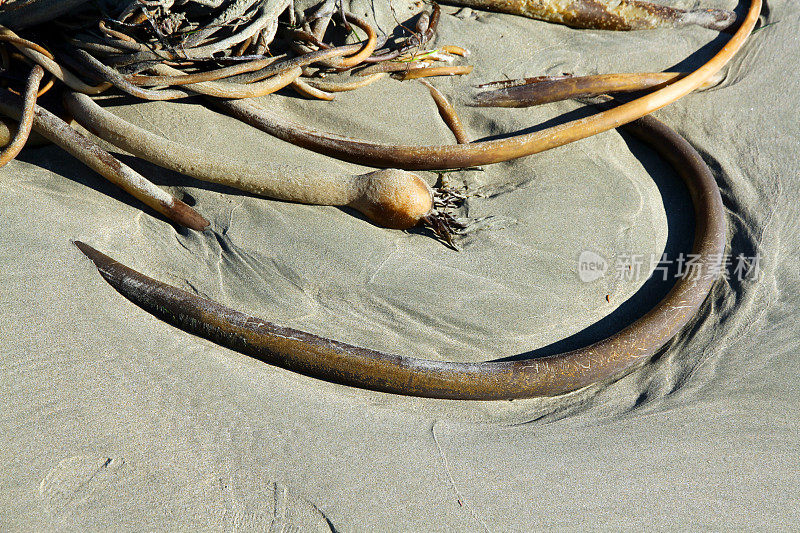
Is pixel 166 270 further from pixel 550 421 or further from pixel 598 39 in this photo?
pixel 598 39

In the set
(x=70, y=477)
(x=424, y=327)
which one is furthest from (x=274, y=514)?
(x=424, y=327)

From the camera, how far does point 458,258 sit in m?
2.16

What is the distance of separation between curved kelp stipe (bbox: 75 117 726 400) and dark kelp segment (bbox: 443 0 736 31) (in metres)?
1.90

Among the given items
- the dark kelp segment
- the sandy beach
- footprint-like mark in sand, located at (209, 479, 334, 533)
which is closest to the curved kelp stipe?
the sandy beach

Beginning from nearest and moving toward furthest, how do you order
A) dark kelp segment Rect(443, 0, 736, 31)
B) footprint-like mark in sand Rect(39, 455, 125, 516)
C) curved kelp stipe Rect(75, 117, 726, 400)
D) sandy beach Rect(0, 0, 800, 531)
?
footprint-like mark in sand Rect(39, 455, 125, 516) < sandy beach Rect(0, 0, 800, 531) < curved kelp stipe Rect(75, 117, 726, 400) < dark kelp segment Rect(443, 0, 736, 31)

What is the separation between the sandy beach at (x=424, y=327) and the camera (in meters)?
1.41

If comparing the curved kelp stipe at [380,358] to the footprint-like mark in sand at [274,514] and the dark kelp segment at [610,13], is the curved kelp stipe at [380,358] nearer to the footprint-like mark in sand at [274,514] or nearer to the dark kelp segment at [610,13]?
the footprint-like mark in sand at [274,514]

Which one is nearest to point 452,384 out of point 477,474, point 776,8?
point 477,474

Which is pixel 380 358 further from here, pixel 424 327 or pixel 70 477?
pixel 70 477

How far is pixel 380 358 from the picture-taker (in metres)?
1.73

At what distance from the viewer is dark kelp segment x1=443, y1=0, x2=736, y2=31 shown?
3.02 meters

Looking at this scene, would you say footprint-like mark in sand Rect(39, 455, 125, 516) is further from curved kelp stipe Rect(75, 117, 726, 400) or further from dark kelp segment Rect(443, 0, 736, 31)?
dark kelp segment Rect(443, 0, 736, 31)

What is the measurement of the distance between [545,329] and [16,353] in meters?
1.66

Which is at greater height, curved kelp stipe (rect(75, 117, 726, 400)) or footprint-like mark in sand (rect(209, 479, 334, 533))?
curved kelp stipe (rect(75, 117, 726, 400))
